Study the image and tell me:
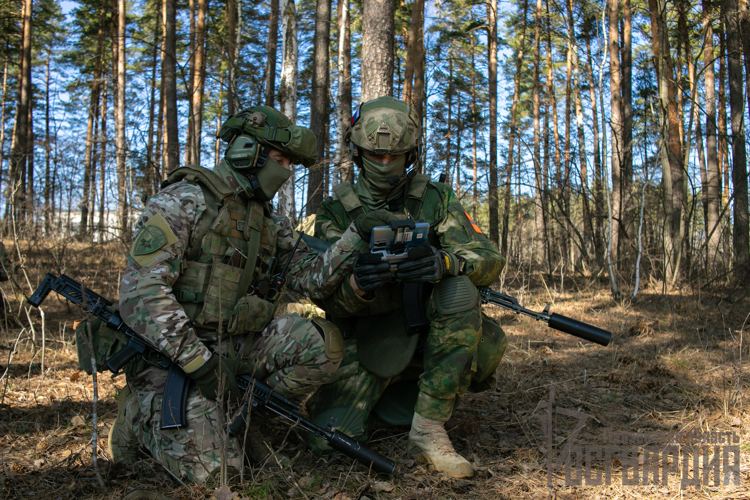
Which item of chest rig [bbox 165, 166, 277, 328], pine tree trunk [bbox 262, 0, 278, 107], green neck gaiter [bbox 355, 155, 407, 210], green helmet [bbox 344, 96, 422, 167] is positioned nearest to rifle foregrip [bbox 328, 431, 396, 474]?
chest rig [bbox 165, 166, 277, 328]

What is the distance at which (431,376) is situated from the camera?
9.06 ft

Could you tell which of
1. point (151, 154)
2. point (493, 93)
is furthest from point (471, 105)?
point (151, 154)

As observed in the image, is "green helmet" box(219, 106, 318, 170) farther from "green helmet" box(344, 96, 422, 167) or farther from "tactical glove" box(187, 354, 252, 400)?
"tactical glove" box(187, 354, 252, 400)

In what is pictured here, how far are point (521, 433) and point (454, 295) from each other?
103cm

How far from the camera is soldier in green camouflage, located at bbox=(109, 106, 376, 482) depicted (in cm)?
239

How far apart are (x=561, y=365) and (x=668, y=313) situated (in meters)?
2.95

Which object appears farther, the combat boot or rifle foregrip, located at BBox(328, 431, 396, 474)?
the combat boot

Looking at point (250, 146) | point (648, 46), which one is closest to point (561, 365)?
point (250, 146)

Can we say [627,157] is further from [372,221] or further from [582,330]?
[372,221]

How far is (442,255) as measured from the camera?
9.18 ft

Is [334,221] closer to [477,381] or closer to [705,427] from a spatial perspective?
[477,381]

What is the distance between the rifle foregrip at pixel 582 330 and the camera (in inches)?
113

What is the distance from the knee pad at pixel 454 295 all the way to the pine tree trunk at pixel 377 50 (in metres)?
2.79

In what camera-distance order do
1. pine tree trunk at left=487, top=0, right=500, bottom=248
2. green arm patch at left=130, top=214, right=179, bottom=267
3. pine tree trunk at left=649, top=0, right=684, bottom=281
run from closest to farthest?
1. green arm patch at left=130, top=214, right=179, bottom=267
2. pine tree trunk at left=649, top=0, right=684, bottom=281
3. pine tree trunk at left=487, top=0, right=500, bottom=248
